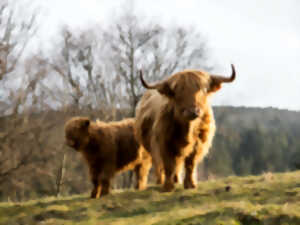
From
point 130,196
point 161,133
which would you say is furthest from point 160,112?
point 130,196

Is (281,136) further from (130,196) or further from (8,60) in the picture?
(130,196)

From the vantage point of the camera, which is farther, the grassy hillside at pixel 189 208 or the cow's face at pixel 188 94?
the cow's face at pixel 188 94

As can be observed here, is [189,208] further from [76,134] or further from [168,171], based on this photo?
[76,134]

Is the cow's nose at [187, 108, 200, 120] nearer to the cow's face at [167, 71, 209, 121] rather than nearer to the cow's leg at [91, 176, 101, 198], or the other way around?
the cow's face at [167, 71, 209, 121]

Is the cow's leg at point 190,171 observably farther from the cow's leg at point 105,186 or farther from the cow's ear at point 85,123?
the cow's ear at point 85,123

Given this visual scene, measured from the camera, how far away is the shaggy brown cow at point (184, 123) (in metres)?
6.25

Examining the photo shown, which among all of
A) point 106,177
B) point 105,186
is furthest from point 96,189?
point 106,177

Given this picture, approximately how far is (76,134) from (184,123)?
270 centimetres

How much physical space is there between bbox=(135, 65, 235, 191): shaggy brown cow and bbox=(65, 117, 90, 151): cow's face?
1685 millimetres

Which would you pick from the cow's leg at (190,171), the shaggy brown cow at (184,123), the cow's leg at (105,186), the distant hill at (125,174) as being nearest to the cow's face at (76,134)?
the cow's leg at (105,186)

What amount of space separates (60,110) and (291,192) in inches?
653

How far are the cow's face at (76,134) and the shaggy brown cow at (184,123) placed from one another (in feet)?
5.53

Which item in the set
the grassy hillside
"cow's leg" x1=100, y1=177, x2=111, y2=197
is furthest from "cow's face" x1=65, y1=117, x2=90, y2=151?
the grassy hillside

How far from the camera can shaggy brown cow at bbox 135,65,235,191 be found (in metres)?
6.25
